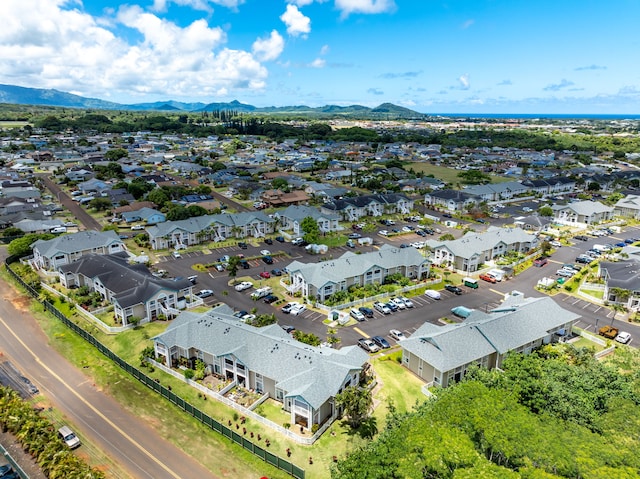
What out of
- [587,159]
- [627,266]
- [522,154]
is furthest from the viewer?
[522,154]

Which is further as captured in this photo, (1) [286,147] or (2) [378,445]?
(1) [286,147]

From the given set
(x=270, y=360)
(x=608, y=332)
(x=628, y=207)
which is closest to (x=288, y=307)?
(x=270, y=360)

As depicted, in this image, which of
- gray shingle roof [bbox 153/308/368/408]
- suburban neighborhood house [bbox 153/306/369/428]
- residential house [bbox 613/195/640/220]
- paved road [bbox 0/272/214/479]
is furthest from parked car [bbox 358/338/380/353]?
residential house [bbox 613/195/640/220]

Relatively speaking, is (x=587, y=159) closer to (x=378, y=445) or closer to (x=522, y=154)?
(x=522, y=154)

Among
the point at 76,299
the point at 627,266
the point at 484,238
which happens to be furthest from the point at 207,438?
the point at 627,266

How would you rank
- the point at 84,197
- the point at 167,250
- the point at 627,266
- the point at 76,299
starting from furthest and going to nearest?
the point at 84,197
the point at 167,250
the point at 627,266
the point at 76,299

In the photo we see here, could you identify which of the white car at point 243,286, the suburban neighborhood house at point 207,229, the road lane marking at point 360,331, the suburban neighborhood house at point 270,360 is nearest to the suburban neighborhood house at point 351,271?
the white car at point 243,286
